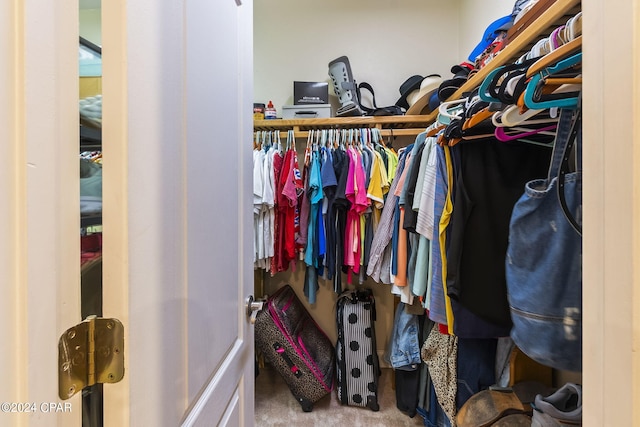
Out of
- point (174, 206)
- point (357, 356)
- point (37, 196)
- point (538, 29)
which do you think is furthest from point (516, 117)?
point (357, 356)

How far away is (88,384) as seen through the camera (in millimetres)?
378

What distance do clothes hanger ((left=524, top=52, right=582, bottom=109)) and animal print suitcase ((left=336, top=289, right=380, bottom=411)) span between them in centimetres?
154

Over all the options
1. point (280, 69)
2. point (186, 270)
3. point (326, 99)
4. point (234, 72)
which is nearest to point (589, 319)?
point (186, 270)

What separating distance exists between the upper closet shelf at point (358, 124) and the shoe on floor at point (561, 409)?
1.54 m

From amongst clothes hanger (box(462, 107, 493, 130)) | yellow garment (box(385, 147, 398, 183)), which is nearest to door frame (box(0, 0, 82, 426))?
clothes hanger (box(462, 107, 493, 130))

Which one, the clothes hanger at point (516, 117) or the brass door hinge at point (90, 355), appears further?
the clothes hanger at point (516, 117)

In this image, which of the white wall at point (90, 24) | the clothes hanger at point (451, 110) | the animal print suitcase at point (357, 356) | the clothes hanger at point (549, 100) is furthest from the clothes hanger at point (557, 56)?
the animal print suitcase at point (357, 356)

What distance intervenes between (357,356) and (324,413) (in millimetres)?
374

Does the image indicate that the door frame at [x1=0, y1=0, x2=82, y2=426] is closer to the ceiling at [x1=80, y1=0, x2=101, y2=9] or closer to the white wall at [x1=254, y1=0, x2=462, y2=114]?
the ceiling at [x1=80, y1=0, x2=101, y2=9]

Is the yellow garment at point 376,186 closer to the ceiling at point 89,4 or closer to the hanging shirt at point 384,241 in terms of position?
the hanging shirt at point 384,241

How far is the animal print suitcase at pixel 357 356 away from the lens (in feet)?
→ 5.95

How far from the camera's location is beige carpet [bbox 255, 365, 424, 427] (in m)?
1.70

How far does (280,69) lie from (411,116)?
109cm

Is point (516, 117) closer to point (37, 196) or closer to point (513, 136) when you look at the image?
point (513, 136)
